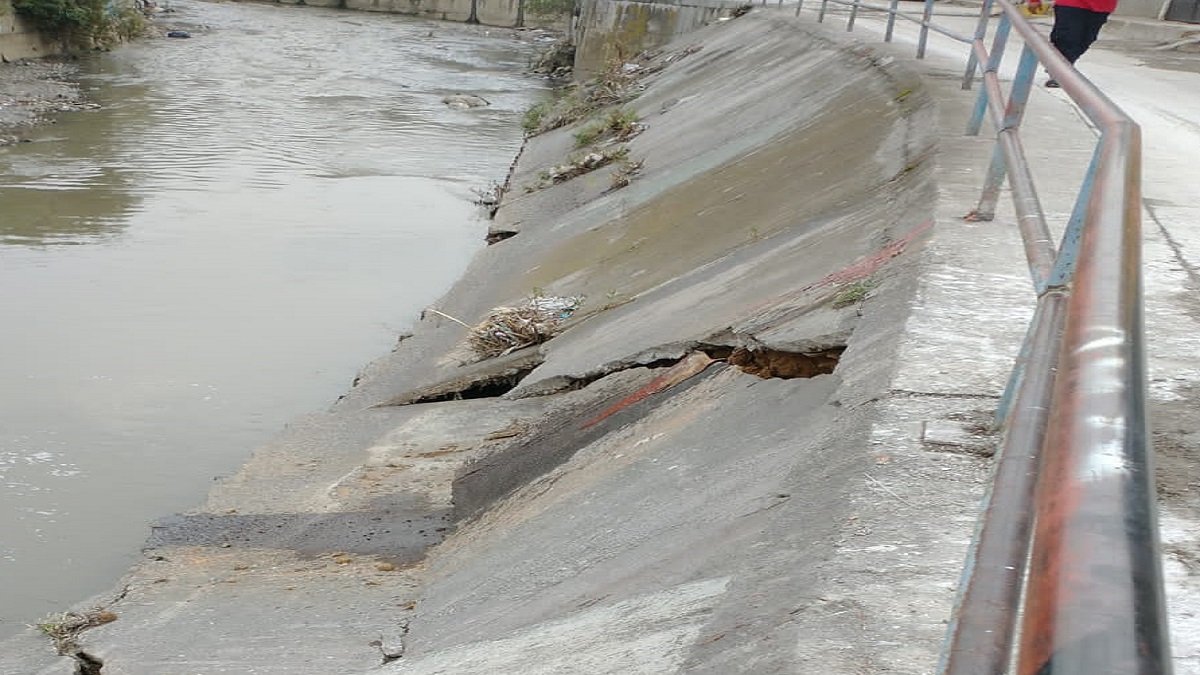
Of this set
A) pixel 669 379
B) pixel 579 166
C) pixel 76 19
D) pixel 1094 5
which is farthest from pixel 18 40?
pixel 669 379

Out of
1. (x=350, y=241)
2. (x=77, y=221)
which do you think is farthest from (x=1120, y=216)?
(x=77, y=221)

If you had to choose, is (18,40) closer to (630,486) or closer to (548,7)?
(548,7)

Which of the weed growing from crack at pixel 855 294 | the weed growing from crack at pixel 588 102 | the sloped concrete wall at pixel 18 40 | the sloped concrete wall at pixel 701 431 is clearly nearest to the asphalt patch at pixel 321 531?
the sloped concrete wall at pixel 701 431

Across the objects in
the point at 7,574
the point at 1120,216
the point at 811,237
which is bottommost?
the point at 7,574

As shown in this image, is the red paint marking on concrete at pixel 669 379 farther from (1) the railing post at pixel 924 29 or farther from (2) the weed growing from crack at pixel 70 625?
(1) the railing post at pixel 924 29

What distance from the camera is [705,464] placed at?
4031mm

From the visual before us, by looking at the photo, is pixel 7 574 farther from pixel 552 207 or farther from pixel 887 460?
pixel 552 207

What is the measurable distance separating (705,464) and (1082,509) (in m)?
3.17

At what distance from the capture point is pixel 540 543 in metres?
4.14

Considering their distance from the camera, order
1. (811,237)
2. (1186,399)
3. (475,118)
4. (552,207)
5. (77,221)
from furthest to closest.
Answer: (475,118)
(77,221)
(552,207)
(811,237)
(1186,399)

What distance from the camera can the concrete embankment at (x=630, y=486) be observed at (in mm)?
2750

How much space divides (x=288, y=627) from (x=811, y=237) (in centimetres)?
370

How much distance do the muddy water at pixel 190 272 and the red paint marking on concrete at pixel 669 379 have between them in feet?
9.55

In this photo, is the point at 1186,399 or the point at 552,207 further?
the point at 552,207
